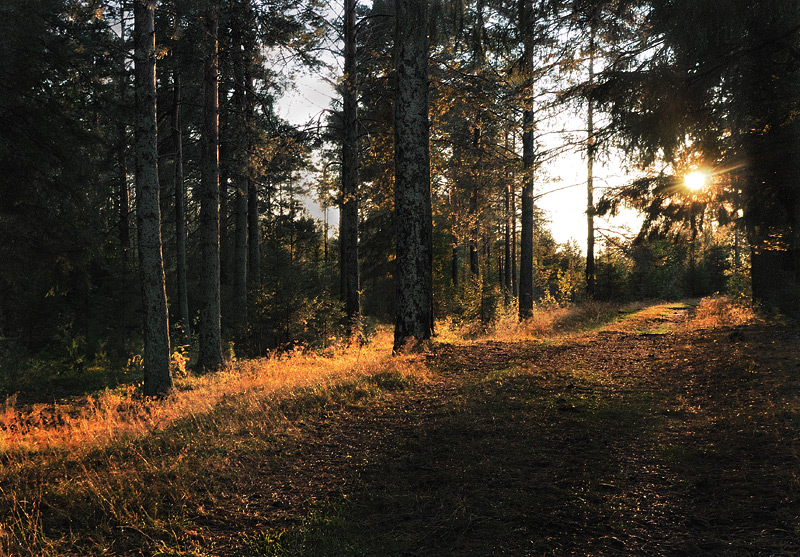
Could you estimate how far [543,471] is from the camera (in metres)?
3.74

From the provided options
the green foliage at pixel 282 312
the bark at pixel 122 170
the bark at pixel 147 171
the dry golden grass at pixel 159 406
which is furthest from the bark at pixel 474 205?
the bark at pixel 122 170

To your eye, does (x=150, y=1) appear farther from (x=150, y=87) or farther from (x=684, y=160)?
(x=684, y=160)

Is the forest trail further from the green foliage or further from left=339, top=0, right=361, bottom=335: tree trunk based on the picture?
left=339, top=0, right=361, bottom=335: tree trunk

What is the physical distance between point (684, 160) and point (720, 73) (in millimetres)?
1801

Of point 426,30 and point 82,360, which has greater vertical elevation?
point 426,30

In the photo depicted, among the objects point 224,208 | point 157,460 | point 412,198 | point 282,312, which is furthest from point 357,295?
point 224,208

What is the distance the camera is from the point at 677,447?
159 inches

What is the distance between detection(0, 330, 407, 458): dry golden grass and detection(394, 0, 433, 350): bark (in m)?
→ 1.09

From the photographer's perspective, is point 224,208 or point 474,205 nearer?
point 474,205

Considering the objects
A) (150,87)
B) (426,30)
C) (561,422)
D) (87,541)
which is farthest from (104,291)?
(561,422)

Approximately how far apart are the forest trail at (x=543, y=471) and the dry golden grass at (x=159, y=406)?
1423mm

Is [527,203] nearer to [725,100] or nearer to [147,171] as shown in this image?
[725,100]

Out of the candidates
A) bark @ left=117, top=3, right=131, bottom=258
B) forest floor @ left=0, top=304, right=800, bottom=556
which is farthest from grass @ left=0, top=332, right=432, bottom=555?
bark @ left=117, top=3, right=131, bottom=258

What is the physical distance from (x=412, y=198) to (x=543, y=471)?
6220mm
